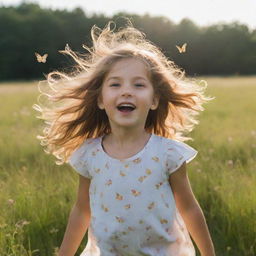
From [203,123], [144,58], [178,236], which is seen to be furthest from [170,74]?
[203,123]

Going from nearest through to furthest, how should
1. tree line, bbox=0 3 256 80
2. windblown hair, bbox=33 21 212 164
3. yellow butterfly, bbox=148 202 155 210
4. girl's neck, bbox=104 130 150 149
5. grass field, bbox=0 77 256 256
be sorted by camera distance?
yellow butterfly, bbox=148 202 155 210 < girl's neck, bbox=104 130 150 149 < windblown hair, bbox=33 21 212 164 < grass field, bbox=0 77 256 256 < tree line, bbox=0 3 256 80

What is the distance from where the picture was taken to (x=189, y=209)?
112 inches

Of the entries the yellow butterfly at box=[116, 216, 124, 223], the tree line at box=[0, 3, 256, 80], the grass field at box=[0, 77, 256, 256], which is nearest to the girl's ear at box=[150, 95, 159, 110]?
the yellow butterfly at box=[116, 216, 124, 223]

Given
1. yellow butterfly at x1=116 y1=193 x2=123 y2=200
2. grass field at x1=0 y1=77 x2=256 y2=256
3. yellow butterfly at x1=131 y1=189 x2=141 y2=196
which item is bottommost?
grass field at x1=0 y1=77 x2=256 y2=256

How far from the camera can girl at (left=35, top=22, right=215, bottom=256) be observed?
2.75 meters

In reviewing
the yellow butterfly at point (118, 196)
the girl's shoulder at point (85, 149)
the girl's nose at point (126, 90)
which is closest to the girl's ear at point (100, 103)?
the girl's shoulder at point (85, 149)

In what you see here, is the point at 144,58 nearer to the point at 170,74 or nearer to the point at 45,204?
the point at 170,74

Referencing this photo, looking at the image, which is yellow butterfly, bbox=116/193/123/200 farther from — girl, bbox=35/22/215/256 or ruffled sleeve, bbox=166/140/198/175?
ruffled sleeve, bbox=166/140/198/175

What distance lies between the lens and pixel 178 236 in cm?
282

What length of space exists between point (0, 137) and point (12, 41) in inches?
2342

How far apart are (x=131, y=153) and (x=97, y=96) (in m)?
0.42

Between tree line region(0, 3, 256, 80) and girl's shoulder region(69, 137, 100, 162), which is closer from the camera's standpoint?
girl's shoulder region(69, 137, 100, 162)

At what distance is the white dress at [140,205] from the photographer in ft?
8.97

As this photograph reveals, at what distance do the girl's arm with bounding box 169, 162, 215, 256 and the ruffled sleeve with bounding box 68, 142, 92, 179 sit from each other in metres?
0.44
